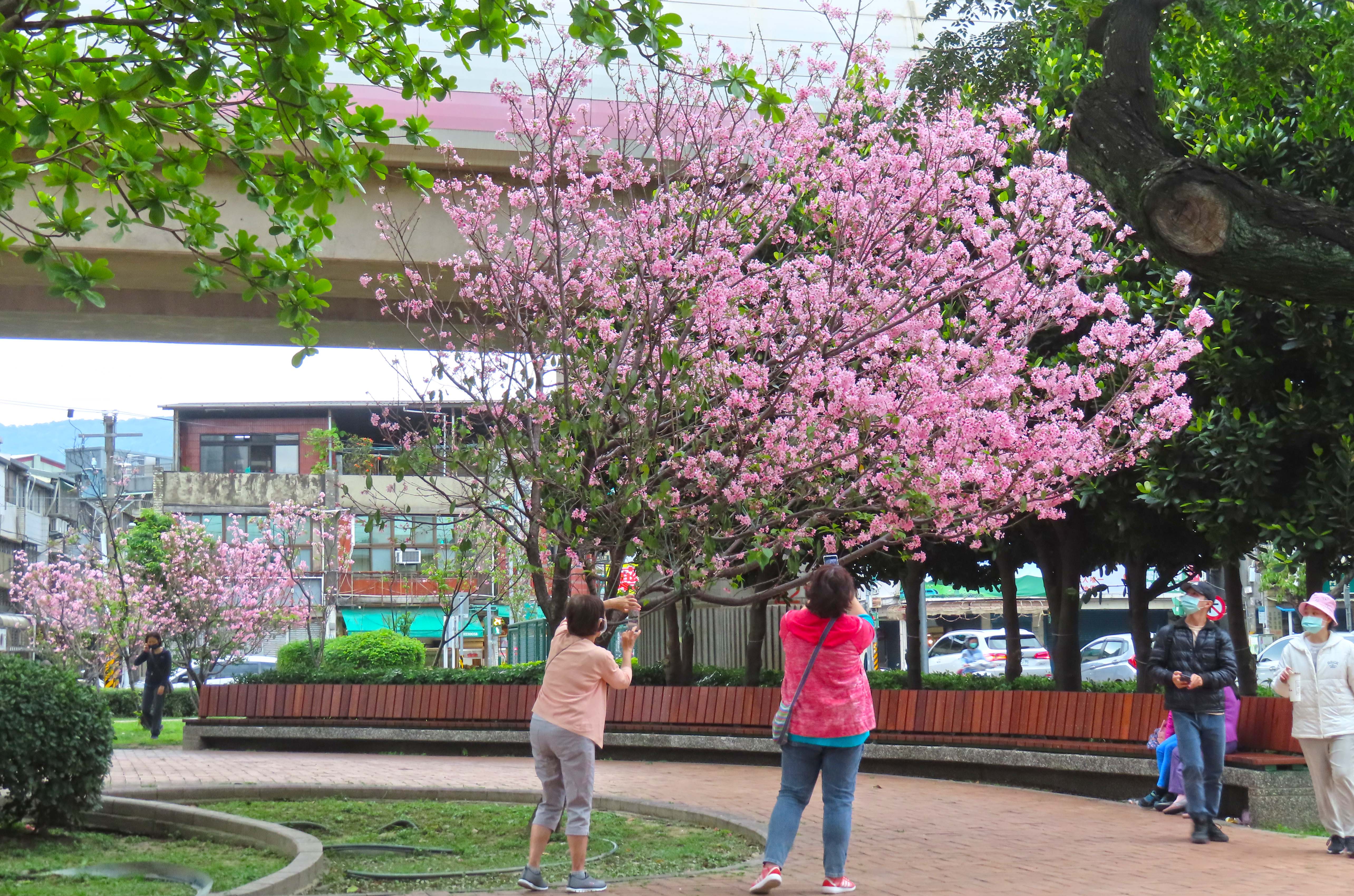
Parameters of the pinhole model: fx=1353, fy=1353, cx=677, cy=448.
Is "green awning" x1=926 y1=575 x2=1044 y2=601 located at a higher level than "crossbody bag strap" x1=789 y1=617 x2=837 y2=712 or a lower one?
higher

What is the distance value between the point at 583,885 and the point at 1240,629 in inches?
447

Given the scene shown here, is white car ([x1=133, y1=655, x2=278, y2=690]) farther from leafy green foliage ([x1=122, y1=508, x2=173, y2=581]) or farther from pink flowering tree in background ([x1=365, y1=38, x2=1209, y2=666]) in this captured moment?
pink flowering tree in background ([x1=365, y1=38, x2=1209, y2=666])

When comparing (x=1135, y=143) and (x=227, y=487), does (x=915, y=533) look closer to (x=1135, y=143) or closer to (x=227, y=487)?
(x=1135, y=143)

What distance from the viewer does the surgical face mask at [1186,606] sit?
8.98 m

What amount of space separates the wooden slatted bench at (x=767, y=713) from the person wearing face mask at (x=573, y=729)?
515 cm

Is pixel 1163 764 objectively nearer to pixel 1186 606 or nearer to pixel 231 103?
pixel 1186 606

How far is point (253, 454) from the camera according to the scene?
5938 cm

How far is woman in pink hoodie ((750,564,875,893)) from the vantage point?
659cm

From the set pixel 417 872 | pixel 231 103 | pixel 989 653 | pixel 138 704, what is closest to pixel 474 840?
pixel 417 872

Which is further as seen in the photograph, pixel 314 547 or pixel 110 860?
pixel 314 547

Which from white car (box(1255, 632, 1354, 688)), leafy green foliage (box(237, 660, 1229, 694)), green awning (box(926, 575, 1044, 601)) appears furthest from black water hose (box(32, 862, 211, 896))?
green awning (box(926, 575, 1044, 601))

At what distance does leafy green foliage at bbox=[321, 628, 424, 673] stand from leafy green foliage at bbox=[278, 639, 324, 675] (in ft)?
0.72

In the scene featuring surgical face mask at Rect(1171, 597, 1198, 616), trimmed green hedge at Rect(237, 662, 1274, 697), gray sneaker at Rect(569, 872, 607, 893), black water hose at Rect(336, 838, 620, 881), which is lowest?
black water hose at Rect(336, 838, 620, 881)

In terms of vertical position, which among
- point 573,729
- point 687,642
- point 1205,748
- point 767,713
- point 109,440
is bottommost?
point 767,713
